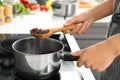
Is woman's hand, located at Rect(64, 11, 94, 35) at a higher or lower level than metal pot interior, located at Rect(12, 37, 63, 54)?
higher

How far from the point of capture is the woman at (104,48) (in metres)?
0.79

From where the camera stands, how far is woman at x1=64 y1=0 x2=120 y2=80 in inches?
30.9

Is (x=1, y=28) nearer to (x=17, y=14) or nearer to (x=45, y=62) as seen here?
(x=17, y=14)

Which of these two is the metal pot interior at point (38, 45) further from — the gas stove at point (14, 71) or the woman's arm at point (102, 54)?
the woman's arm at point (102, 54)

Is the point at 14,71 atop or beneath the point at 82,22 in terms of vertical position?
beneath

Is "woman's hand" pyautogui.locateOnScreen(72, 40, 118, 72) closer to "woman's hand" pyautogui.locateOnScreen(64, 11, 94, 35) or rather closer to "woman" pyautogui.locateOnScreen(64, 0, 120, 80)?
"woman" pyautogui.locateOnScreen(64, 0, 120, 80)

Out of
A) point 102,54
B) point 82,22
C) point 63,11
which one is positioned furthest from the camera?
point 63,11

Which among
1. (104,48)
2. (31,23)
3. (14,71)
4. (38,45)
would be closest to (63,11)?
(31,23)

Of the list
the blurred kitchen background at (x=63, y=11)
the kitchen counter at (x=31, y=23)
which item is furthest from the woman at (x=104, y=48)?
the blurred kitchen background at (x=63, y=11)

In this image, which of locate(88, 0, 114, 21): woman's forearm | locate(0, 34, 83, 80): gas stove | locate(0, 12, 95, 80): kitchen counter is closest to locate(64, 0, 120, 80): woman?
locate(88, 0, 114, 21): woman's forearm

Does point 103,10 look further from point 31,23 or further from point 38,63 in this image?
point 31,23

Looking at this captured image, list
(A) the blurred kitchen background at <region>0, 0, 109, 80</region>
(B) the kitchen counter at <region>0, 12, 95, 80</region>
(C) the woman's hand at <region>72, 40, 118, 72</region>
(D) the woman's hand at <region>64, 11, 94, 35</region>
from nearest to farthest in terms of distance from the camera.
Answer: (C) the woman's hand at <region>72, 40, 118, 72</region>, (D) the woman's hand at <region>64, 11, 94, 35</region>, (B) the kitchen counter at <region>0, 12, 95, 80</region>, (A) the blurred kitchen background at <region>0, 0, 109, 80</region>

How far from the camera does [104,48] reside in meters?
0.79

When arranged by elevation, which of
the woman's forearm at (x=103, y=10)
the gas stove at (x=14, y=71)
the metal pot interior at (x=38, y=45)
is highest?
the woman's forearm at (x=103, y=10)
